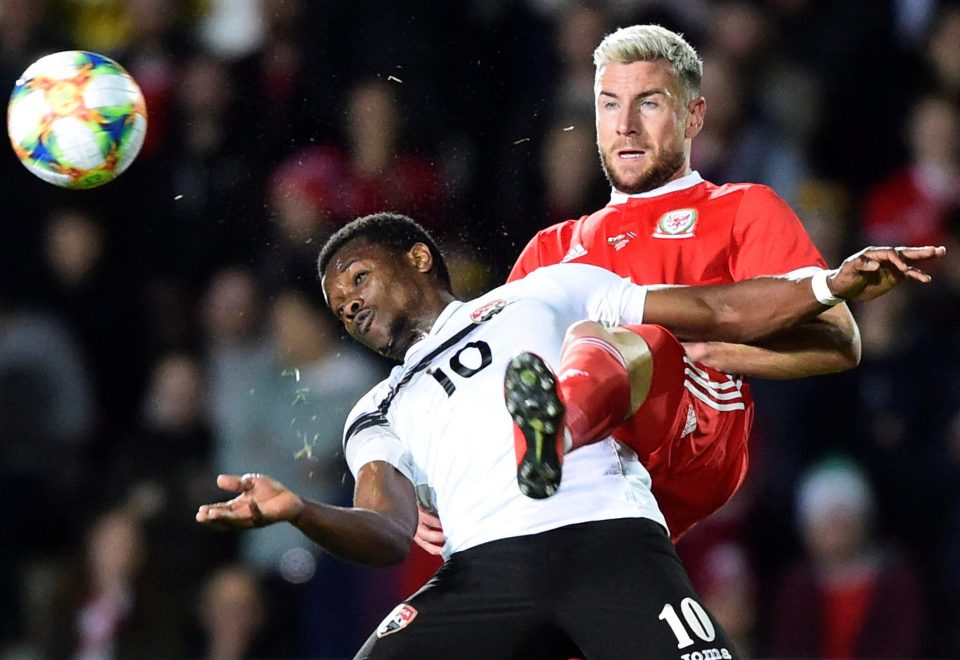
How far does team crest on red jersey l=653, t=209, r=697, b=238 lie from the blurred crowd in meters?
1.48

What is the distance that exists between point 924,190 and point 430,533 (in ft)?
12.6

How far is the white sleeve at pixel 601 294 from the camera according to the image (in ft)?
15.3

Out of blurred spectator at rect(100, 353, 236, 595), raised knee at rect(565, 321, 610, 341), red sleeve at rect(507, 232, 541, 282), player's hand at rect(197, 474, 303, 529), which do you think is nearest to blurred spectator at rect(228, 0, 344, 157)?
blurred spectator at rect(100, 353, 236, 595)

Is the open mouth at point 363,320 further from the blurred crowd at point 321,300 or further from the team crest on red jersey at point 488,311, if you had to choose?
the blurred crowd at point 321,300

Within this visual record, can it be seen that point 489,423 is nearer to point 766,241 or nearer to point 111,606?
point 766,241

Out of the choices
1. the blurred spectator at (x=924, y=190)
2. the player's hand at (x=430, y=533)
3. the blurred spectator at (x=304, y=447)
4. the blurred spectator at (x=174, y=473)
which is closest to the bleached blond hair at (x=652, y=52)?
the player's hand at (x=430, y=533)

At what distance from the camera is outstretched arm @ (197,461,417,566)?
4.07 meters

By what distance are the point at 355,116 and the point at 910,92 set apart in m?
2.59

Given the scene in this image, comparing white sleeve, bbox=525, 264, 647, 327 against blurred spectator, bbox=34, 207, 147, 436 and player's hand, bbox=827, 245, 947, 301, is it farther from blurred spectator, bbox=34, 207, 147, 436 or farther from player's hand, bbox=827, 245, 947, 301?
blurred spectator, bbox=34, 207, 147, 436

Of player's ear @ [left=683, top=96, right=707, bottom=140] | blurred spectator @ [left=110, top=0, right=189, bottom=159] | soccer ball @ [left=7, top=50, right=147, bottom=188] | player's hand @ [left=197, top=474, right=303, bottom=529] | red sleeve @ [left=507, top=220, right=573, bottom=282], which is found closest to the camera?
player's hand @ [left=197, top=474, right=303, bottom=529]

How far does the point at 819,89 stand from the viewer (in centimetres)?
832

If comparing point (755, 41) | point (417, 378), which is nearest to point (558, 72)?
point (755, 41)

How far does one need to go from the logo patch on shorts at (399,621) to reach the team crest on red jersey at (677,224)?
4.45 ft

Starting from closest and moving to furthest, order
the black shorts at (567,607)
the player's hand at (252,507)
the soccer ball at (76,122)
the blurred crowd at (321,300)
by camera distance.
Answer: the player's hand at (252,507)
the black shorts at (567,607)
the soccer ball at (76,122)
the blurred crowd at (321,300)
